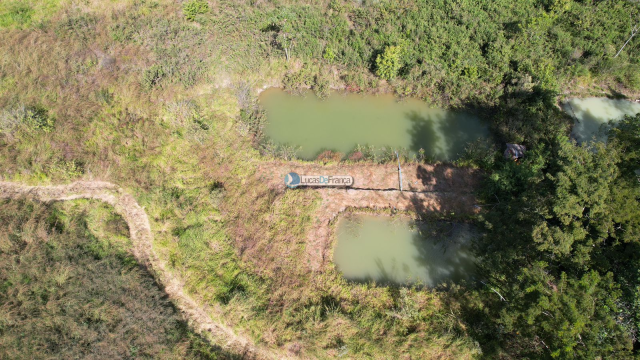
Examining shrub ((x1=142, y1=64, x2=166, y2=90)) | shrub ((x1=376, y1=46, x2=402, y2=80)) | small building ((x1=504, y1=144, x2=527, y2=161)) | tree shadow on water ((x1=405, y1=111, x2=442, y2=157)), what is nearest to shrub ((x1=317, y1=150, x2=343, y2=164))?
tree shadow on water ((x1=405, y1=111, x2=442, y2=157))

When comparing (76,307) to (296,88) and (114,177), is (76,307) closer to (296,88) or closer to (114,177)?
(114,177)

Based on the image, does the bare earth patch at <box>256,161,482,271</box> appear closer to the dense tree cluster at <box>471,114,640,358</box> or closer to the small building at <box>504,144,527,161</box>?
the small building at <box>504,144,527,161</box>

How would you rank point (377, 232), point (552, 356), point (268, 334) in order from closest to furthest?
point (552, 356), point (268, 334), point (377, 232)

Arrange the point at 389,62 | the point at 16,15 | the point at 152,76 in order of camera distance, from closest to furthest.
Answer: the point at 389,62 → the point at 152,76 → the point at 16,15

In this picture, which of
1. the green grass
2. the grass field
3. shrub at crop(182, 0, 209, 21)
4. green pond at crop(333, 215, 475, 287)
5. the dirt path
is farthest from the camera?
shrub at crop(182, 0, 209, 21)

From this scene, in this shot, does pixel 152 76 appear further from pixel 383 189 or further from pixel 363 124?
pixel 383 189

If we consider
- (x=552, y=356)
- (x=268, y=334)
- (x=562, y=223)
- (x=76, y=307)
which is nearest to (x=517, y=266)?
(x=562, y=223)

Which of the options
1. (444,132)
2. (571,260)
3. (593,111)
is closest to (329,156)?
(444,132)
